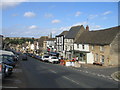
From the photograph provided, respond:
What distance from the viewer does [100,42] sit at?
131ft

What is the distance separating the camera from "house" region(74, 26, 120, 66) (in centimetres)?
3650

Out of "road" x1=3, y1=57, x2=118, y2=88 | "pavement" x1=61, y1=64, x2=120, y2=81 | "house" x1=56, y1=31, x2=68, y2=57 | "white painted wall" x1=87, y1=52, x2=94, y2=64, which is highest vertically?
"house" x1=56, y1=31, x2=68, y2=57

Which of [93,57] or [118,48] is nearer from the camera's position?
[118,48]

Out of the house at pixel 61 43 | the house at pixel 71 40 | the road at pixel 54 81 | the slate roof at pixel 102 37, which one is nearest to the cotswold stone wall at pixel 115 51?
the slate roof at pixel 102 37

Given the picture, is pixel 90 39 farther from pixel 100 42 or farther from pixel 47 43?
pixel 47 43

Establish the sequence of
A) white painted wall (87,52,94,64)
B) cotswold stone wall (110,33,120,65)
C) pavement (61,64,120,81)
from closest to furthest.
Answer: pavement (61,64,120,81)
cotswold stone wall (110,33,120,65)
white painted wall (87,52,94,64)

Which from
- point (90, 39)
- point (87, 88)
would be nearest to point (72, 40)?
point (90, 39)

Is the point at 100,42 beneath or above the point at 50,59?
above

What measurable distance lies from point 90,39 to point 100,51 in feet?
24.7

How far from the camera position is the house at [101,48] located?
36500mm

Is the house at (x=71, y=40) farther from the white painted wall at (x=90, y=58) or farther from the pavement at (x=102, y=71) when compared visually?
the pavement at (x=102, y=71)

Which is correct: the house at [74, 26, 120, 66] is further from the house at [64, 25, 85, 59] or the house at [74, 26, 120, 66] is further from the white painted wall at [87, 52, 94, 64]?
the house at [64, 25, 85, 59]

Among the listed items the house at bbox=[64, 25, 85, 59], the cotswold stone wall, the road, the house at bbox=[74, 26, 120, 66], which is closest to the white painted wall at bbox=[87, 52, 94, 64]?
the house at bbox=[74, 26, 120, 66]

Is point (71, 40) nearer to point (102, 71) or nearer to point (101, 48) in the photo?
point (101, 48)
